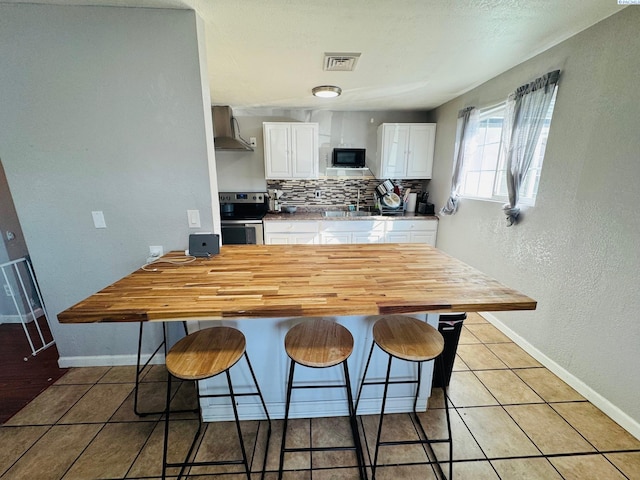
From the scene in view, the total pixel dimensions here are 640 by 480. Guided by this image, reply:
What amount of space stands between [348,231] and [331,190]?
85 cm

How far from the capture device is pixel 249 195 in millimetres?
3820

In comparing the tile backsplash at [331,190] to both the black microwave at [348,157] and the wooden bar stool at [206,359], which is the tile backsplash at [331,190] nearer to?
the black microwave at [348,157]

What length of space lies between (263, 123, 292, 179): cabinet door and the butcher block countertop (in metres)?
2.30

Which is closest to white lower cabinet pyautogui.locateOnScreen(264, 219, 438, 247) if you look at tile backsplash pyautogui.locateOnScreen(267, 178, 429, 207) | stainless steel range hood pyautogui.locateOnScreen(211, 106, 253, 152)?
tile backsplash pyautogui.locateOnScreen(267, 178, 429, 207)

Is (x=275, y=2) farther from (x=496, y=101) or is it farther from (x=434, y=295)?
(x=496, y=101)

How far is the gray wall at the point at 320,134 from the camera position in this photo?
12.3 feet

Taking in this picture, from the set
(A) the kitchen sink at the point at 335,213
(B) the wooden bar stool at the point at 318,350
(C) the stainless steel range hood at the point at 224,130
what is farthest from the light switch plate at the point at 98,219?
(A) the kitchen sink at the point at 335,213

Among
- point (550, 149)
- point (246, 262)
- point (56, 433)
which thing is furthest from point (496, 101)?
point (56, 433)

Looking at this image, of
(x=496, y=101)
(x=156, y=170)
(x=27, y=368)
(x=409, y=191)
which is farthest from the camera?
(x=409, y=191)

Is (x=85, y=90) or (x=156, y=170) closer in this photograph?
(x=85, y=90)

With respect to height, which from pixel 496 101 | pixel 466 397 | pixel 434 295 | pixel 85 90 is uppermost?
pixel 496 101

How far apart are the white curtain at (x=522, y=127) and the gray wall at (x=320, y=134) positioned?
5.98ft

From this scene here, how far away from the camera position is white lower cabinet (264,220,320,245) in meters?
3.48

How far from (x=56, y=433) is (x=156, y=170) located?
5.32 feet
